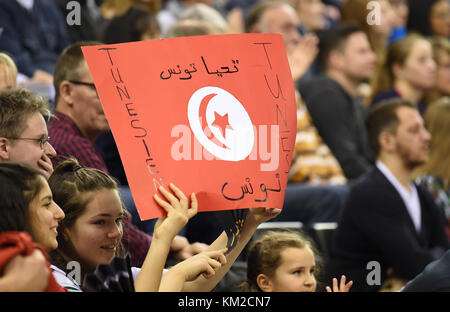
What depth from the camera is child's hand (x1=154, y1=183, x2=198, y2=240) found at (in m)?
1.75

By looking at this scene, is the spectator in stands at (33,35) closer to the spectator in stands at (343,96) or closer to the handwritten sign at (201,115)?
the spectator in stands at (343,96)

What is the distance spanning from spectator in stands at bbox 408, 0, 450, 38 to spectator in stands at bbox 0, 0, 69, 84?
421 centimetres

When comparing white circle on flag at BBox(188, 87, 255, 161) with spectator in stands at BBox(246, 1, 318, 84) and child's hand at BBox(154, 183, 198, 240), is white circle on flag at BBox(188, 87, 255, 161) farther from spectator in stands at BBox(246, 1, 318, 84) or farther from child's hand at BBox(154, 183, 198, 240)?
Result: spectator in stands at BBox(246, 1, 318, 84)

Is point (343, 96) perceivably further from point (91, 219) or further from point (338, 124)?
point (91, 219)

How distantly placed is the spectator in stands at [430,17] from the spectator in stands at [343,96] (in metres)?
2.28

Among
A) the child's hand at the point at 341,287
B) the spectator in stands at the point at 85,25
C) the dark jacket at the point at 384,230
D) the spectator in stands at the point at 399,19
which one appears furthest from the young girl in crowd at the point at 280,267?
the spectator in stands at the point at 399,19

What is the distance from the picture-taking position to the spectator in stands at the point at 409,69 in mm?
5496

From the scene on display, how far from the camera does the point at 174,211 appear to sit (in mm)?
1756

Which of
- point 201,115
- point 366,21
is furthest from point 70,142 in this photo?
point 366,21

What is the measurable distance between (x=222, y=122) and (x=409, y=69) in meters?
3.89

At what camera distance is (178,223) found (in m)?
1.75

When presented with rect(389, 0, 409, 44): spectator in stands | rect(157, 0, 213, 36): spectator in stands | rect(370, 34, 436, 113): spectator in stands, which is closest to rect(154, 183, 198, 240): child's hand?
rect(157, 0, 213, 36): spectator in stands
